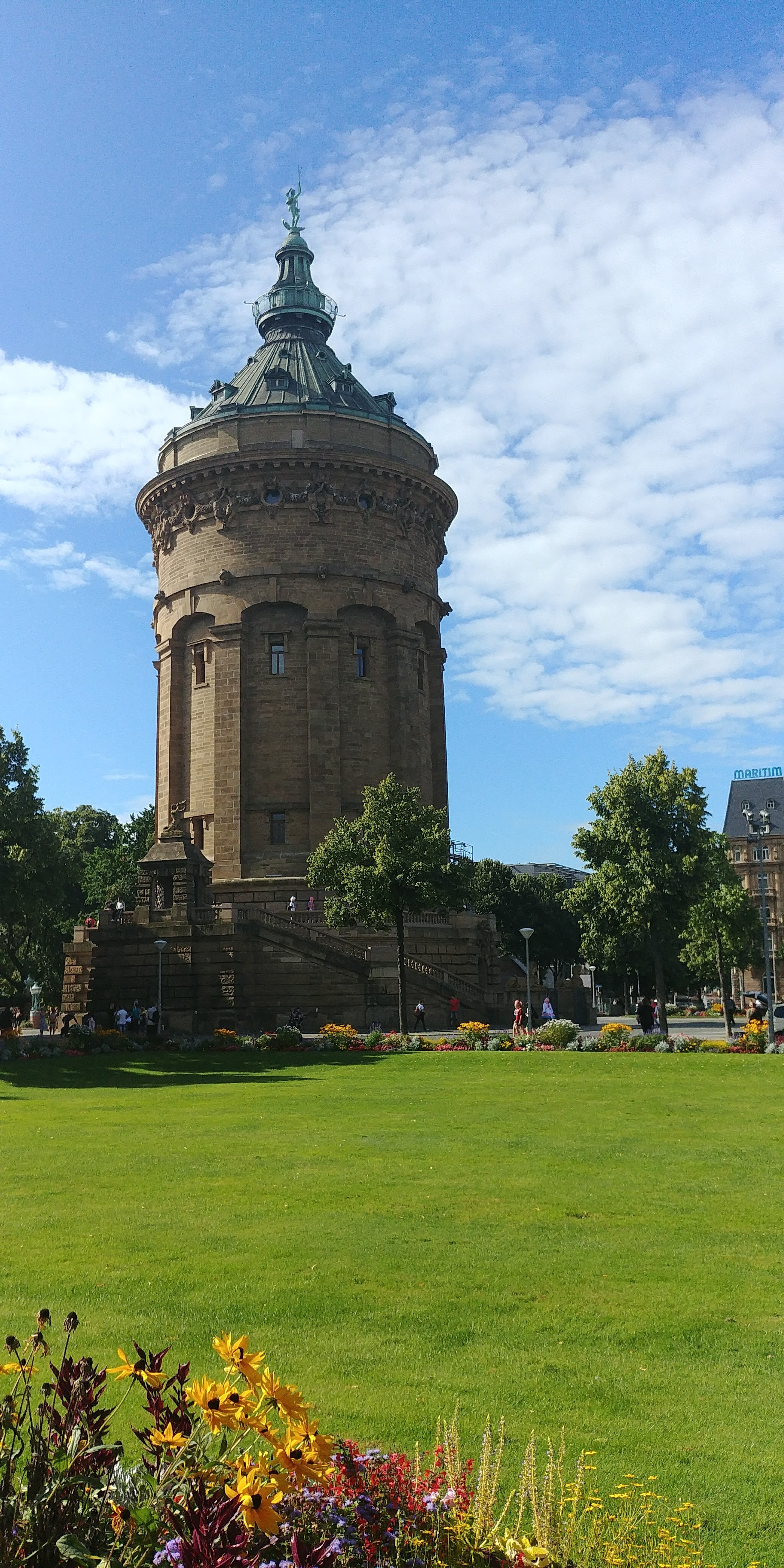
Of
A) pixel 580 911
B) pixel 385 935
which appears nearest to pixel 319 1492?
pixel 580 911

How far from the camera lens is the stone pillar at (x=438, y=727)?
60.6 metres

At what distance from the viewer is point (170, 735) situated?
5716 centimetres

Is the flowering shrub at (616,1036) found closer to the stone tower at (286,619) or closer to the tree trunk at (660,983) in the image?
the tree trunk at (660,983)

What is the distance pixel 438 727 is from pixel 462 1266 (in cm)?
5271

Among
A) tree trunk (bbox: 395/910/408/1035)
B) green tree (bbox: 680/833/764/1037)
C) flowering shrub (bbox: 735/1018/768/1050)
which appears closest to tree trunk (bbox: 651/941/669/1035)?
flowering shrub (bbox: 735/1018/768/1050)

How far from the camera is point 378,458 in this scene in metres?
55.7

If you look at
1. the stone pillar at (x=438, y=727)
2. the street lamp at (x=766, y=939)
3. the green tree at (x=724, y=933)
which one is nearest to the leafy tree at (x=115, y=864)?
the stone pillar at (x=438, y=727)

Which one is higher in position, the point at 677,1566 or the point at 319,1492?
the point at 319,1492

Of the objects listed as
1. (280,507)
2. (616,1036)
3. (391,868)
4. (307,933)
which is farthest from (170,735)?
(616,1036)

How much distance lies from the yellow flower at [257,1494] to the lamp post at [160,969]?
116 ft

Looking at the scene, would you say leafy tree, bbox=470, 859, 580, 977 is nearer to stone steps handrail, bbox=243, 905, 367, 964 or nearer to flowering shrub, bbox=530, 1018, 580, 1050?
stone steps handrail, bbox=243, 905, 367, 964

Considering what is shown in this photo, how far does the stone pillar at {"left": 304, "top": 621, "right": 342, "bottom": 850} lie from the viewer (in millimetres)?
53031

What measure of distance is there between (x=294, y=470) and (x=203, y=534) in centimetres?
535

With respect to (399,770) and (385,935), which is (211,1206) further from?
(399,770)
